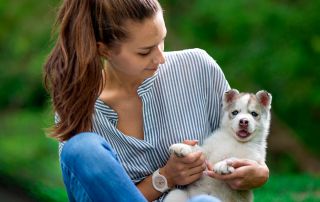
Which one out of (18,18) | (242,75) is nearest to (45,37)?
(18,18)

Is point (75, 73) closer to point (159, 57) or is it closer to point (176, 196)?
point (159, 57)

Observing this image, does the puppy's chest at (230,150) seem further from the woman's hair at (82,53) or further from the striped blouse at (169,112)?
the woman's hair at (82,53)

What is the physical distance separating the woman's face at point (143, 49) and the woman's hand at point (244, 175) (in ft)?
2.04

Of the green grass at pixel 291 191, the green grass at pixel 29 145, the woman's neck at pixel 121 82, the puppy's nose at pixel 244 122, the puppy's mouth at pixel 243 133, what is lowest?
the green grass at pixel 29 145

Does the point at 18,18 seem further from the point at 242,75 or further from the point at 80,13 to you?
the point at 80,13

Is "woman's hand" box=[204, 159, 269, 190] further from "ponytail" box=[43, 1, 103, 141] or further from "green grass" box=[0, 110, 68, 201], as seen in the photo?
"green grass" box=[0, 110, 68, 201]

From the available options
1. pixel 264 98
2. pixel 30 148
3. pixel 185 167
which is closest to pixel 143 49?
pixel 185 167

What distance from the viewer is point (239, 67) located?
5422 mm

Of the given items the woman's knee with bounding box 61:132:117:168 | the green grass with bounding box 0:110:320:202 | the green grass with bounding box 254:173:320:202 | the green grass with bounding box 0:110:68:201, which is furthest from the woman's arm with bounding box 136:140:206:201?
the green grass with bounding box 0:110:68:201

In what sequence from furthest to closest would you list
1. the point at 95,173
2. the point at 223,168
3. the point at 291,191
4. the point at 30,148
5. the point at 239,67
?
the point at 30,148 < the point at 239,67 < the point at 291,191 < the point at 223,168 < the point at 95,173

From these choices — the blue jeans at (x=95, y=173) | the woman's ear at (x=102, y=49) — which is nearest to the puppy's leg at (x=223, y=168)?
the blue jeans at (x=95, y=173)

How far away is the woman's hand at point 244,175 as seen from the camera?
6.36 ft

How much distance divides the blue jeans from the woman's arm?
0.37m

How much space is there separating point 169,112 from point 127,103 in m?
0.25
